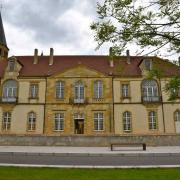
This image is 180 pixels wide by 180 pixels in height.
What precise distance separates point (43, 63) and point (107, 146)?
19846mm

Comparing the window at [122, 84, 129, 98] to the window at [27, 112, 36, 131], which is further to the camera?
the window at [122, 84, 129, 98]

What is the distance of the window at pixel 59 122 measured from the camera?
113ft

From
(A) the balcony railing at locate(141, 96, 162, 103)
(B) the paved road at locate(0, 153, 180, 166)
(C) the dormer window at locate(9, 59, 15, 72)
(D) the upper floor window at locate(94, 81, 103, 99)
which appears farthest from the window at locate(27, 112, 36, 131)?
(B) the paved road at locate(0, 153, 180, 166)

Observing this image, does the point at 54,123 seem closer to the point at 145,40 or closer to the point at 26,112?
the point at 26,112

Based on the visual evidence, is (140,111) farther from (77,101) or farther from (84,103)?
(77,101)

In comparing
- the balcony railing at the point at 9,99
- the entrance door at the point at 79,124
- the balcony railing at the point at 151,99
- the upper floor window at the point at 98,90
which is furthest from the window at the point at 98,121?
the balcony railing at the point at 9,99

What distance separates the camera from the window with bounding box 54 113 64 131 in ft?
113

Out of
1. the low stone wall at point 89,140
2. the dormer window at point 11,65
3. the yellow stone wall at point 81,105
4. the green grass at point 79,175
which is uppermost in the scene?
the dormer window at point 11,65

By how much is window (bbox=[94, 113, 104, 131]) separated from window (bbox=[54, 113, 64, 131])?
418 centimetres

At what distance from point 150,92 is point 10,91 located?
1823 cm

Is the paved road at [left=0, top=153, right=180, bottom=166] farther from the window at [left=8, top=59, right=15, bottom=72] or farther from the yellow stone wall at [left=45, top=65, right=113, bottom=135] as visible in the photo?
A: the window at [left=8, top=59, right=15, bottom=72]

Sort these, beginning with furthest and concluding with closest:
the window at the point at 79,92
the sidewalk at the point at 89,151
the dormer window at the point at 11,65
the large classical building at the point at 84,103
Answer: the dormer window at the point at 11,65, the window at the point at 79,92, the large classical building at the point at 84,103, the sidewalk at the point at 89,151

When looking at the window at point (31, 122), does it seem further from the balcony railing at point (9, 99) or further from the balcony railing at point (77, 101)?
the balcony railing at point (77, 101)

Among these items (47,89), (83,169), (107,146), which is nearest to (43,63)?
(47,89)
